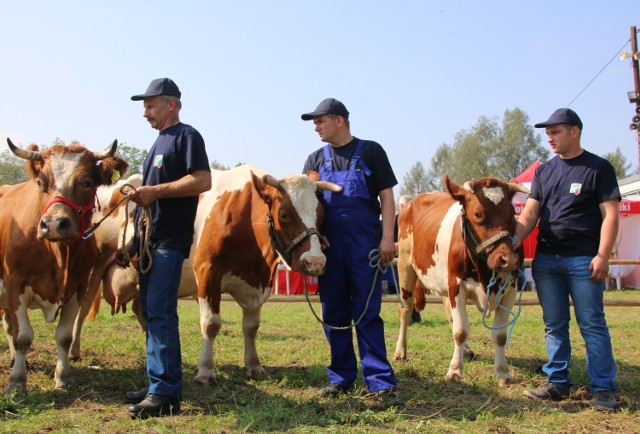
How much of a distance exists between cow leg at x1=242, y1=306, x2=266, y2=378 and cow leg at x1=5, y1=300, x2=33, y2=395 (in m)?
2.05

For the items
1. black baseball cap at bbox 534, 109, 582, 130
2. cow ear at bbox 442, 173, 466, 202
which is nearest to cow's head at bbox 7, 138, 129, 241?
cow ear at bbox 442, 173, 466, 202

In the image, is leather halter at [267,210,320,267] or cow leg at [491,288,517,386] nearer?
leather halter at [267,210,320,267]

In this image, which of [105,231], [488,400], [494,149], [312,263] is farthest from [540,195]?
[494,149]

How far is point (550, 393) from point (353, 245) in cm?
213

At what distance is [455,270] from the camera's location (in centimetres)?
629

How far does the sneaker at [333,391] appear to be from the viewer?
5082 millimetres

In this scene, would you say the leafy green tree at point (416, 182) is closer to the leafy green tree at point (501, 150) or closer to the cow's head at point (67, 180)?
the leafy green tree at point (501, 150)

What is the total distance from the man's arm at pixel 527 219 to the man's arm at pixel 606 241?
664mm

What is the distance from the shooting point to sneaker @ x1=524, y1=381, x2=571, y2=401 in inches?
203

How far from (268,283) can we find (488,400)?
247cm

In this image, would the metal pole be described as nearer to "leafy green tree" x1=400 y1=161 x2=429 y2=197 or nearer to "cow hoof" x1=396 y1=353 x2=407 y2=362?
"cow hoof" x1=396 y1=353 x2=407 y2=362

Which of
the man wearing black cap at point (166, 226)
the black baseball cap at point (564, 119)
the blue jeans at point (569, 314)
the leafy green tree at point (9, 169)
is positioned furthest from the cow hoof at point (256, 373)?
the leafy green tree at point (9, 169)

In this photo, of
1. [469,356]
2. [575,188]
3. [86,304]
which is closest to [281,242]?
[575,188]

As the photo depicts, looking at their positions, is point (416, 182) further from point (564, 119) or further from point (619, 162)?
point (564, 119)
